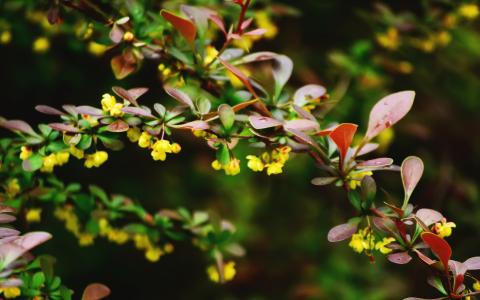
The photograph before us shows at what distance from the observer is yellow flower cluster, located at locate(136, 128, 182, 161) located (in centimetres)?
83

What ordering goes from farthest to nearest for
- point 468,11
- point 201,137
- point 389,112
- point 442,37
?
point 442,37 → point 468,11 → point 201,137 → point 389,112

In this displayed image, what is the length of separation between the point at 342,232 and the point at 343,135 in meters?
0.17

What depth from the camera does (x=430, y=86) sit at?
196cm

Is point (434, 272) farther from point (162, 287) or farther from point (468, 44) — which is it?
point (162, 287)

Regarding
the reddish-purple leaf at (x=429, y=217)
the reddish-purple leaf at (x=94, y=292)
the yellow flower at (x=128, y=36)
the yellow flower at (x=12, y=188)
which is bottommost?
the reddish-purple leaf at (x=94, y=292)

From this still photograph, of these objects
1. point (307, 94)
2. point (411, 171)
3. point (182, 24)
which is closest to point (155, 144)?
point (182, 24)

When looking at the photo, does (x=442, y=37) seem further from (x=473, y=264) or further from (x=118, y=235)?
(x=118, y=235)

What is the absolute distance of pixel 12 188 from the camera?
989 mm

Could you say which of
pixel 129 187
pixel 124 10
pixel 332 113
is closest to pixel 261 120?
pixel 124 10

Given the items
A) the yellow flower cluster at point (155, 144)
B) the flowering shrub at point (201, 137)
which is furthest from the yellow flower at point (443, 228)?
the yellow flower cluster at point (155, 144)

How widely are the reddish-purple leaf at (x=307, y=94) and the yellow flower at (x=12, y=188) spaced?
57 cm

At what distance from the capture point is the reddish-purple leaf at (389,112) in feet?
2.83

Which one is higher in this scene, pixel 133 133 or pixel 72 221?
pixel 133 133

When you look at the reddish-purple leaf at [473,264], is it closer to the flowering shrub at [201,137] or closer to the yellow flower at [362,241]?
the flowering shrub at [201,137]
